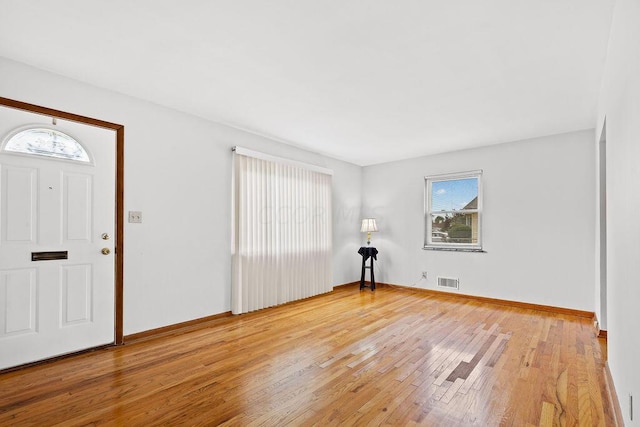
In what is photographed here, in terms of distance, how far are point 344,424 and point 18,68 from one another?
3.73m

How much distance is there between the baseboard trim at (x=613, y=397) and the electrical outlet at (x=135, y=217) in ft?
13.5

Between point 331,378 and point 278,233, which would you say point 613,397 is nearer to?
point 331,378

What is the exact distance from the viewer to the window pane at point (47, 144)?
264cm

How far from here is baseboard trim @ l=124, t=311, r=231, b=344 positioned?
10.6 feet

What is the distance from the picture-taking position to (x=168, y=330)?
3.48m

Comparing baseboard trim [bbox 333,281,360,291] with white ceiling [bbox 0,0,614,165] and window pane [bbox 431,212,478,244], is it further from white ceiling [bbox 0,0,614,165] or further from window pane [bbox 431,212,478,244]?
white ceiling [bbox 0,0,614,165]

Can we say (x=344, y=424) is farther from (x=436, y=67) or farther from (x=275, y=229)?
(x=275, y=229)

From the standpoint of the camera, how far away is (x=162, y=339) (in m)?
3.27

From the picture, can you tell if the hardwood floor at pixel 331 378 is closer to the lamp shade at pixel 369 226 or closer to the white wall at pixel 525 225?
the white wall at pixel 525 225

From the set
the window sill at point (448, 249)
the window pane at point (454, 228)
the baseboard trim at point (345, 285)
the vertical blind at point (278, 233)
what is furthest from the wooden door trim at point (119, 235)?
the window pane at point (454, 228)

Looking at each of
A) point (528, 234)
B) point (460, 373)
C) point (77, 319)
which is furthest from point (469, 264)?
point (77, 319)

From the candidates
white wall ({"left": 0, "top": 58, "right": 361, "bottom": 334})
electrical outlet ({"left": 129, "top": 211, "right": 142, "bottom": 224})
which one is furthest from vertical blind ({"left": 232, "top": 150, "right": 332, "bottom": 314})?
electrical outlet ({"left": 129, "top": 211, "right": 142, "bottom": 224})

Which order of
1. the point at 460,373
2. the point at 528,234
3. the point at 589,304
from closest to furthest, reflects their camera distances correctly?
1. the point at 460,373
2. the point at 589,304
3. the point at 528,234

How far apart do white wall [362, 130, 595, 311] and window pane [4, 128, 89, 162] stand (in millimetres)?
4993
